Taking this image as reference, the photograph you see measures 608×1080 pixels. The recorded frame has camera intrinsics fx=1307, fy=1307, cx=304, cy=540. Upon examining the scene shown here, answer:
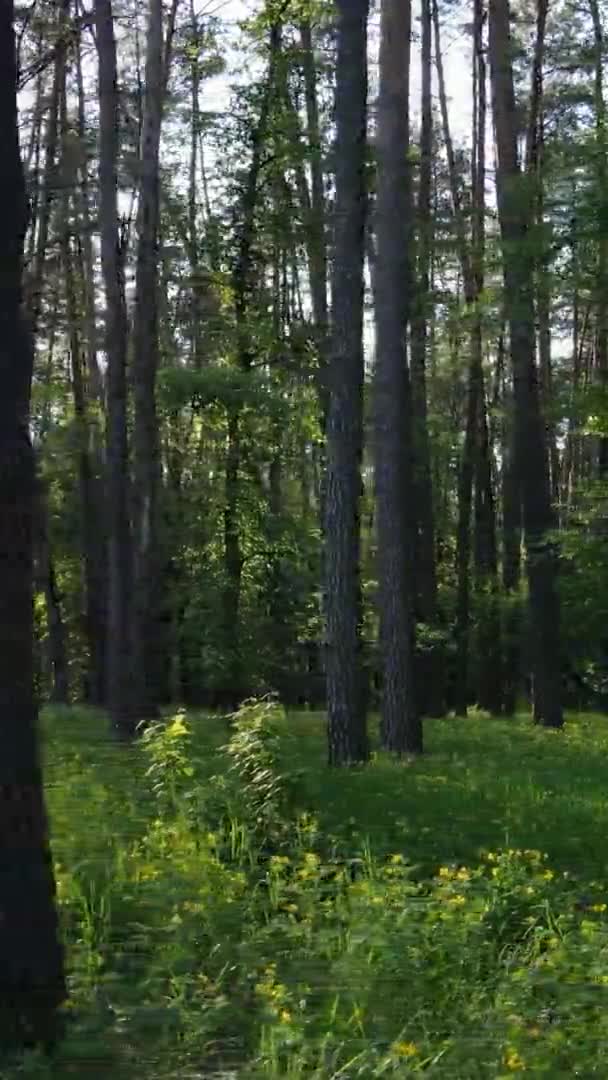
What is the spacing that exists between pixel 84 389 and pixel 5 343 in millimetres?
26230

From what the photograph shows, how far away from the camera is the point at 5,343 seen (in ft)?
16.6

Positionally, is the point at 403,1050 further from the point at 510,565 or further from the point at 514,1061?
the point at 510,565

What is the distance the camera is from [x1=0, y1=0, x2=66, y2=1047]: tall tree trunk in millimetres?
4965

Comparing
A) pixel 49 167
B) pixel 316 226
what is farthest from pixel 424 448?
pixel 49 167

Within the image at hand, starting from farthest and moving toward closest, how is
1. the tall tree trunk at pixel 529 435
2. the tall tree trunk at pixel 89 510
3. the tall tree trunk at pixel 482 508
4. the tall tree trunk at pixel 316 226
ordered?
the tall tree trunk at pixel 89 510
the tall tree trunk at pixel 482 508
the tall tree trunk at pixel 316 226
the tall tree trunk at pixel 529 435

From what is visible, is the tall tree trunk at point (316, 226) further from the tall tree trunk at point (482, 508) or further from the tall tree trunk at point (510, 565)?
the tall tree trunk at point (510, 565)

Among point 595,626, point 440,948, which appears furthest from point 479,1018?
point 595,626

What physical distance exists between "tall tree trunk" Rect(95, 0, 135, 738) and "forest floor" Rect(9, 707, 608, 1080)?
18.8 ft

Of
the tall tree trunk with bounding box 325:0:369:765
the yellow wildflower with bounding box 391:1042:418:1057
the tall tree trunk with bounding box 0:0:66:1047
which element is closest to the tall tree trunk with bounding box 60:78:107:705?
the tall tree trunk with bounding box 325:0:369:765

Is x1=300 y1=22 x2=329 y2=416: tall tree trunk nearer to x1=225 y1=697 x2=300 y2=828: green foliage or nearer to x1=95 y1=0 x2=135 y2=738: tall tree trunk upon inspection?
x1=95 y1=0 x2=135 y2=738: tall tree trunk

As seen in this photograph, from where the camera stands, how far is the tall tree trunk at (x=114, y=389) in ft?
52.7

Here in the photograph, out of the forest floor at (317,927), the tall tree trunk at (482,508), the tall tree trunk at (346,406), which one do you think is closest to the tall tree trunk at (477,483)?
the tall tree trunk at (482,508)

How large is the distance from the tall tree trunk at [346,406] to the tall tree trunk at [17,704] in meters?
7.58

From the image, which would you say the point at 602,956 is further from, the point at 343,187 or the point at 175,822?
the point at 343,187
